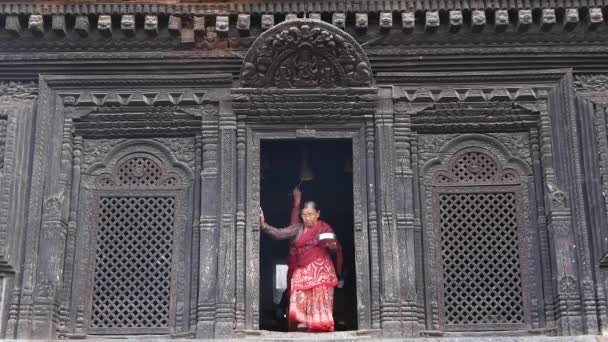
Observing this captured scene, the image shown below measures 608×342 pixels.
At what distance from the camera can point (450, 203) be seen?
11688 millimetres

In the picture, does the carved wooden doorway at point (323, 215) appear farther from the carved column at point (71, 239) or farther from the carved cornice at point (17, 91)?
the carved cornice at point (17, 91)

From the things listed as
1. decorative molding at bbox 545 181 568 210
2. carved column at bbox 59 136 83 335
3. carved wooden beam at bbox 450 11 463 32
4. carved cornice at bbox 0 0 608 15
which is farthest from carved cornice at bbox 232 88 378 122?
decorative molding at bbox 545 181 568 210

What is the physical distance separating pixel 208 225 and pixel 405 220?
1912mm

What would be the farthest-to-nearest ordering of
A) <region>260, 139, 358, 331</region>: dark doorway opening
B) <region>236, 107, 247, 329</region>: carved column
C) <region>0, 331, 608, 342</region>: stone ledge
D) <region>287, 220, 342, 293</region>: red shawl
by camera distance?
<region>260, 139, 358, 331</region>: dark doorway opening, <region>287, 220, 342, 293</region>: red shawl, <region>236, 107, 247, 329</region>: carved column, <region>0, 331, 608, 342</region>: stone ledge

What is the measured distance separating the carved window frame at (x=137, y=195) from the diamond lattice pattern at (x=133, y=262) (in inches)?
2.4

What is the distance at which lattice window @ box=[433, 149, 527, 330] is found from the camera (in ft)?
37.1

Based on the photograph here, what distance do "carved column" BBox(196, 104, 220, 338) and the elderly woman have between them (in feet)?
1.88

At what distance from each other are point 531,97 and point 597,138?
776 mm

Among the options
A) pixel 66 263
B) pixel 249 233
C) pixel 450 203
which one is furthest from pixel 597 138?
pixel 66 263

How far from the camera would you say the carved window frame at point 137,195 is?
11211 mm

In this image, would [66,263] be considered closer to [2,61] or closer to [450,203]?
[2,61]

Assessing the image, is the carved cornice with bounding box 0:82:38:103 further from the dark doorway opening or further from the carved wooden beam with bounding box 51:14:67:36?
the dark doorway opening

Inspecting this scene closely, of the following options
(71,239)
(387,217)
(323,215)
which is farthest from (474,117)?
(71,239)

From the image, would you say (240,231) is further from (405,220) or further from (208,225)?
(405,220)
